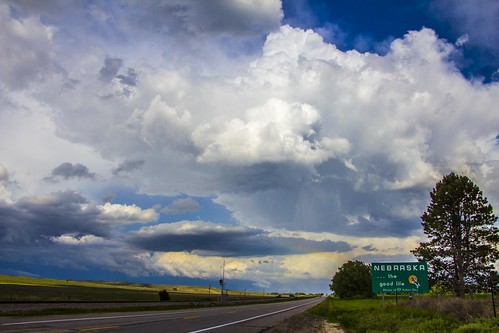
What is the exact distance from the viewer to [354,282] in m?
128

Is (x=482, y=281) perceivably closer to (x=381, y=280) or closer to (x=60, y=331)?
(x=381, y=280)

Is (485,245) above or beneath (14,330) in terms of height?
above

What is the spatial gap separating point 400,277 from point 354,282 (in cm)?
9429

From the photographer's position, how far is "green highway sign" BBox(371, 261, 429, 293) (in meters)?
38.5

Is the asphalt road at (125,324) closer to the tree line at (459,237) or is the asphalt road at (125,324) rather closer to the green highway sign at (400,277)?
the green highway sign at (400,277)

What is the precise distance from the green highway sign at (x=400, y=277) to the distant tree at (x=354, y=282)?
92037 millimetres

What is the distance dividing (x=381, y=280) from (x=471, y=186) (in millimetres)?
22057

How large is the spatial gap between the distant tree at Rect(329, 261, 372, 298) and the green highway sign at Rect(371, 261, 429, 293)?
92037 millimetres

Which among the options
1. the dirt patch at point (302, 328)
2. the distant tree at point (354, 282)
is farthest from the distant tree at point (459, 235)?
the distant tree at point (354, 282)

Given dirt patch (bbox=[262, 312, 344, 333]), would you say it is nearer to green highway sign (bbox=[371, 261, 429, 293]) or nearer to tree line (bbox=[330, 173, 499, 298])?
green highway sign (bbox=[371, 261, 429, 293])

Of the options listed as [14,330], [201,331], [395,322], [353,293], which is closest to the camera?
[14,330]

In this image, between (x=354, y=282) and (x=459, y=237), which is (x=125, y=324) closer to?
(x=459, y=237)

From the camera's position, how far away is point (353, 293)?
12912cm

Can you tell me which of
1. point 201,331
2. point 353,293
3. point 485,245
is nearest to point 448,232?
point 485,245
